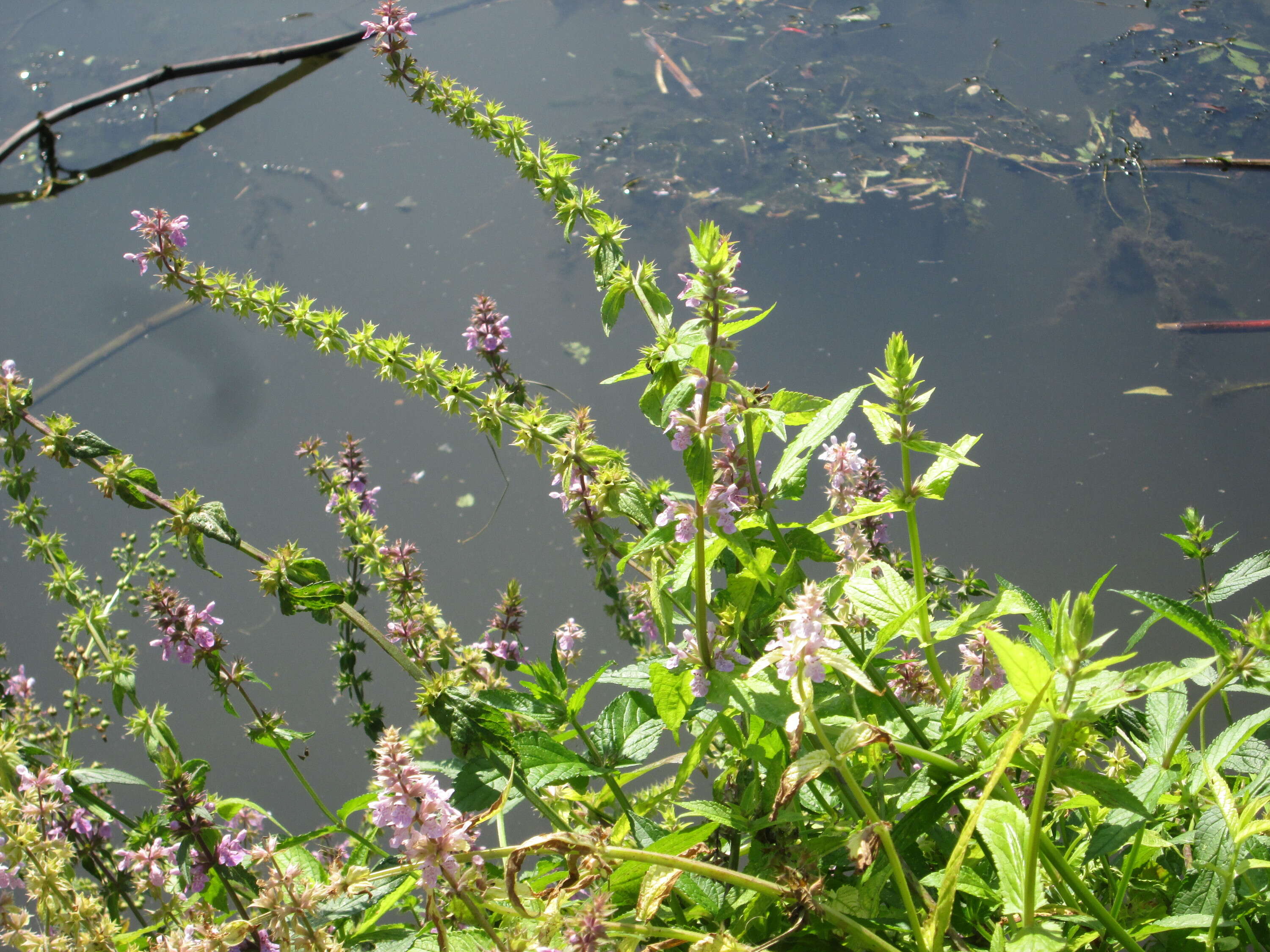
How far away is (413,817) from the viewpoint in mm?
555

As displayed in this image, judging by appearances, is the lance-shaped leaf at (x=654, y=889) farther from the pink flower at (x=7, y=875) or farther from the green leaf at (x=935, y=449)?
the pink flower at (x=7, y=875)

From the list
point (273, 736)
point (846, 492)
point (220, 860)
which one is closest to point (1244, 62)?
point (846, 492)

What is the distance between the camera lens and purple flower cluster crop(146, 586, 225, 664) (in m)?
0.97

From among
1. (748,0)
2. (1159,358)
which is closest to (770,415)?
(1159,358)

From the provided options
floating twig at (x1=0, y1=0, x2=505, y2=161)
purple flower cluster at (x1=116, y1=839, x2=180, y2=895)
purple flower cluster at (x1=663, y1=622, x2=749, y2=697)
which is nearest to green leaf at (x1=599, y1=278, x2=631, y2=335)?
purple flower cluster at (x1=663, y1=622, x2=749, y2=697)

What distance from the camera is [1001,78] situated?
2521 millimetres

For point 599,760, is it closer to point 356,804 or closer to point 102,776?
point 356,804

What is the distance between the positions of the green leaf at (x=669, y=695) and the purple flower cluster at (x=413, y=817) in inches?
7.7

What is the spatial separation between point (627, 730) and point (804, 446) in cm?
36

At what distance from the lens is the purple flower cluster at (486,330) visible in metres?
1.35

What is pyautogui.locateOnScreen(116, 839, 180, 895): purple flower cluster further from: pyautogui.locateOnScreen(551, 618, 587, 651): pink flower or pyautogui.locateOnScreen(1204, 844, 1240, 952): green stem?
pyautogui.locateOnScreen(1204, 844, 1240, 952): green stem

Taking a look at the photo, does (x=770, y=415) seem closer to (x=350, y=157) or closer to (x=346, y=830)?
(x=346, y=830)

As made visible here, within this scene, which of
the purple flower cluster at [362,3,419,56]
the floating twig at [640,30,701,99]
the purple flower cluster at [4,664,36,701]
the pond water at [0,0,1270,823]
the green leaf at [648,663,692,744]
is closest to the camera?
the green leaf at [648,663,692,744]

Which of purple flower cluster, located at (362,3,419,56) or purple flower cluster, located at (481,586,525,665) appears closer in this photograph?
purple flower cluster, located at (362,3,419,56)
